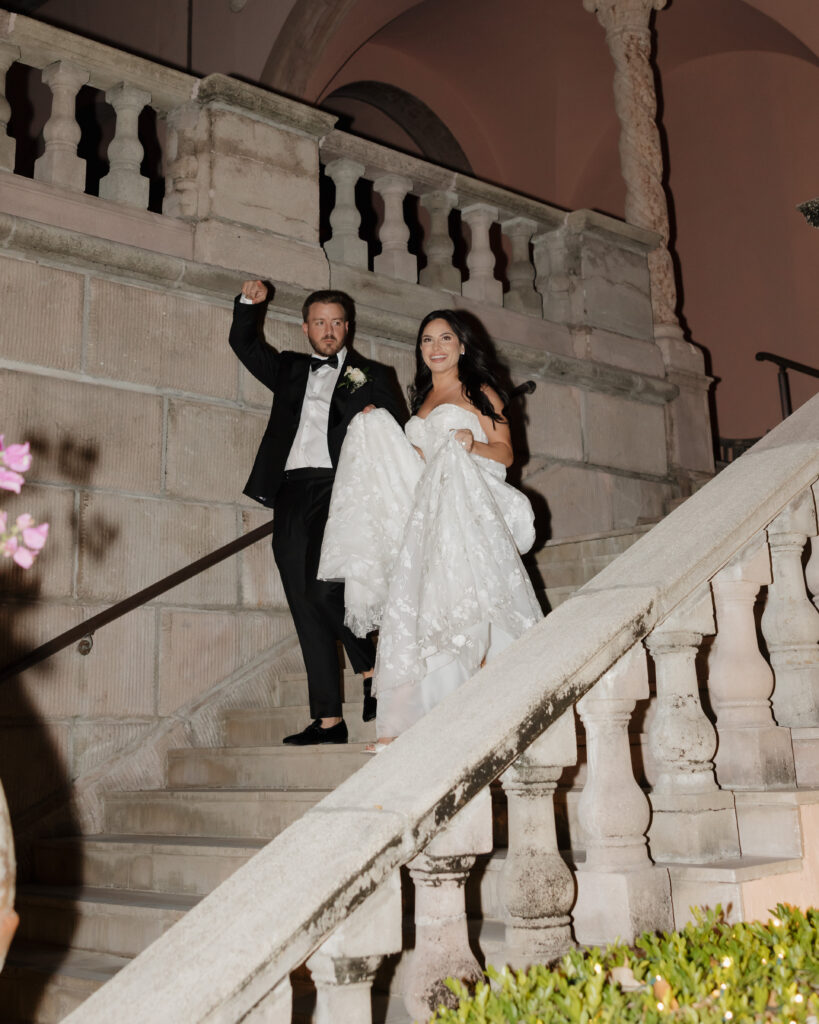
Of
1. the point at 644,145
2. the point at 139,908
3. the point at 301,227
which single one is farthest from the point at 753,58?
the point at 139,908

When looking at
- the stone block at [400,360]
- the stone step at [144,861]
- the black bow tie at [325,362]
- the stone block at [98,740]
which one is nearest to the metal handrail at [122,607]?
the stone block at [98,740]

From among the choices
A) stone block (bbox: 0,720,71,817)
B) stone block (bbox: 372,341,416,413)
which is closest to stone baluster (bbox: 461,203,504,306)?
stone block (bbox: 372,341,416,413)

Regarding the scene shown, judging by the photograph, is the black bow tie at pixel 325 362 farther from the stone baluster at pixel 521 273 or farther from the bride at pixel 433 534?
the stone baluster at pixel 521 273

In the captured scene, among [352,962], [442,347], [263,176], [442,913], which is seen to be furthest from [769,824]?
[263,176]

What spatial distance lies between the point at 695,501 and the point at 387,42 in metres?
10.1

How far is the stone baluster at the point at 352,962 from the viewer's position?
1.97 metres

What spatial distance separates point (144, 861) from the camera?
13.4ft

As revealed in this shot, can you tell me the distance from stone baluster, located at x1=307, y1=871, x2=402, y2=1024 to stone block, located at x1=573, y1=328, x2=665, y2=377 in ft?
19.6

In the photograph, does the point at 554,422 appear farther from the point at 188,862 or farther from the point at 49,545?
the point at 188,862

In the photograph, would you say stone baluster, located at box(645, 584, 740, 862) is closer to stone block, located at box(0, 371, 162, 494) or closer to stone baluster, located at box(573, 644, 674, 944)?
stone baluster, located at box(573, 644, 674, 944)

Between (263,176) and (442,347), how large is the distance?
233 centimetres

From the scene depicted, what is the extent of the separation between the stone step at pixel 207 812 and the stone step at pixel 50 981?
2.06 feet

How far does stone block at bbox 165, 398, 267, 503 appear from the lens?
222 inches

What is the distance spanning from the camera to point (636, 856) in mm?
2477
